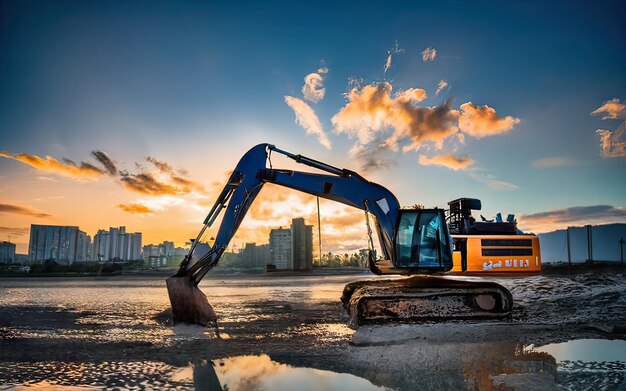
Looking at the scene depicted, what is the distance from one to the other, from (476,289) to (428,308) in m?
1.29

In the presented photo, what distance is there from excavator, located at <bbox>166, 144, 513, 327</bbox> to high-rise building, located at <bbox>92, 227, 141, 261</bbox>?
133 meters

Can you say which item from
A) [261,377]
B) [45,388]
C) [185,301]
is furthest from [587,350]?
[185,301]

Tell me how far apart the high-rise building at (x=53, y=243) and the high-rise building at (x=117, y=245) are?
549 centimetres

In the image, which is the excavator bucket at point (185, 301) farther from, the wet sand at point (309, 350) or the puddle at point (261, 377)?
the puddle at point (261, 377)

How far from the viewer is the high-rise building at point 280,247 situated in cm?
11056

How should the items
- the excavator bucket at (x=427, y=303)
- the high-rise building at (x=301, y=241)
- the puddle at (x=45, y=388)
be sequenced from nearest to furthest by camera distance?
the puddle at (x=45, y=388), the excavator bucket at (x=427, y=303), the high-rise building at (x=301, y=241)

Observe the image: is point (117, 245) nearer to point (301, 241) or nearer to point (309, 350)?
point (301, 241)

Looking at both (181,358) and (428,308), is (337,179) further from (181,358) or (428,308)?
(181,358)

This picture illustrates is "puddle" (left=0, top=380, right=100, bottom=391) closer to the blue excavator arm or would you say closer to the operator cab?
the blue excavator arm

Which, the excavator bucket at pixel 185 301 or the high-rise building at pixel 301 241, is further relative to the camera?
the high-rise building at pixel 301 241

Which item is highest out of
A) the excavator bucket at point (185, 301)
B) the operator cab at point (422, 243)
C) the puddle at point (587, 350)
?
the operator cab at point (422, 243)

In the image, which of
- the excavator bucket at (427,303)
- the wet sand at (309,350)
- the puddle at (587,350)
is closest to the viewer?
the wet sand at (309,350)

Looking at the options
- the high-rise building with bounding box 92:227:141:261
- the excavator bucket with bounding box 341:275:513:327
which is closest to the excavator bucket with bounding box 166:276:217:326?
the excavator bucket with bounding box 341:275:513:327

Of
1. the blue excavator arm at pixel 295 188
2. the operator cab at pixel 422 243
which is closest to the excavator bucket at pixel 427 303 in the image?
the operator cab at pixel 422 243
